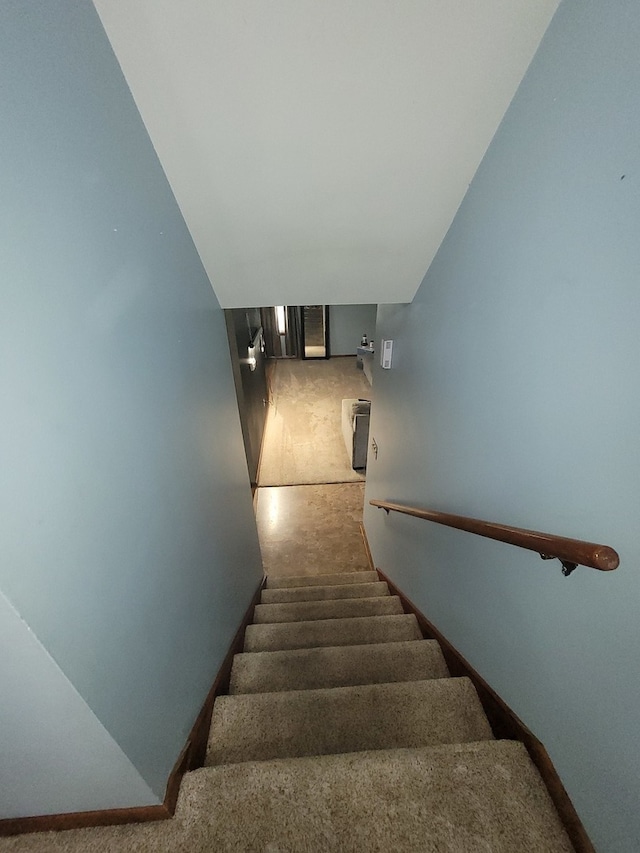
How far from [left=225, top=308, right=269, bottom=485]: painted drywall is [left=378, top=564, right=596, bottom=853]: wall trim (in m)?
2.44

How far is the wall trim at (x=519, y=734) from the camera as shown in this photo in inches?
33.7

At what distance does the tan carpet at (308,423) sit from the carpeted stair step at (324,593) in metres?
2.15

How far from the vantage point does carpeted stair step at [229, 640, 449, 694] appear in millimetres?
1545

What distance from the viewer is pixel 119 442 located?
0.81 metres

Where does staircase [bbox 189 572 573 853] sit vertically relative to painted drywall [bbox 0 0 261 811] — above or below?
below

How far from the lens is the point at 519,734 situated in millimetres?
1067

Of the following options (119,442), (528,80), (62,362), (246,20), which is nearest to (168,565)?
(119,442)

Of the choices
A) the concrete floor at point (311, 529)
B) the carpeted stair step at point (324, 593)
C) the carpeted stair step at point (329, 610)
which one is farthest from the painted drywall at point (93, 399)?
the concrete floor at point (311, 529)

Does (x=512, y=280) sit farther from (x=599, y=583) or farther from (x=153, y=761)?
(x=153, y=761)

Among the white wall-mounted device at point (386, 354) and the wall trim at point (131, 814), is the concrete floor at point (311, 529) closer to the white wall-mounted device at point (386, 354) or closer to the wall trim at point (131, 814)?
the white wall-mounted device at point (386, 354)

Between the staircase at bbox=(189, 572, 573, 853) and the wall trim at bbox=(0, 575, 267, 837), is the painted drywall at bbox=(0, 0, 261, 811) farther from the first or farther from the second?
the staircase at bbox=(189, 572, 573, 853)

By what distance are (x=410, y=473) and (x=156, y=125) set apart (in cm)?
196

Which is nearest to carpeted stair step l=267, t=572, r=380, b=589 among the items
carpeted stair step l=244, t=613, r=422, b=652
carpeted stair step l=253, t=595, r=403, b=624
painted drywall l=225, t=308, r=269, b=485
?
carpeted stair step l=253, t=595, r=403, b=624

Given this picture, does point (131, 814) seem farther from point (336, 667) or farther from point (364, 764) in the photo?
point (336, 667)
